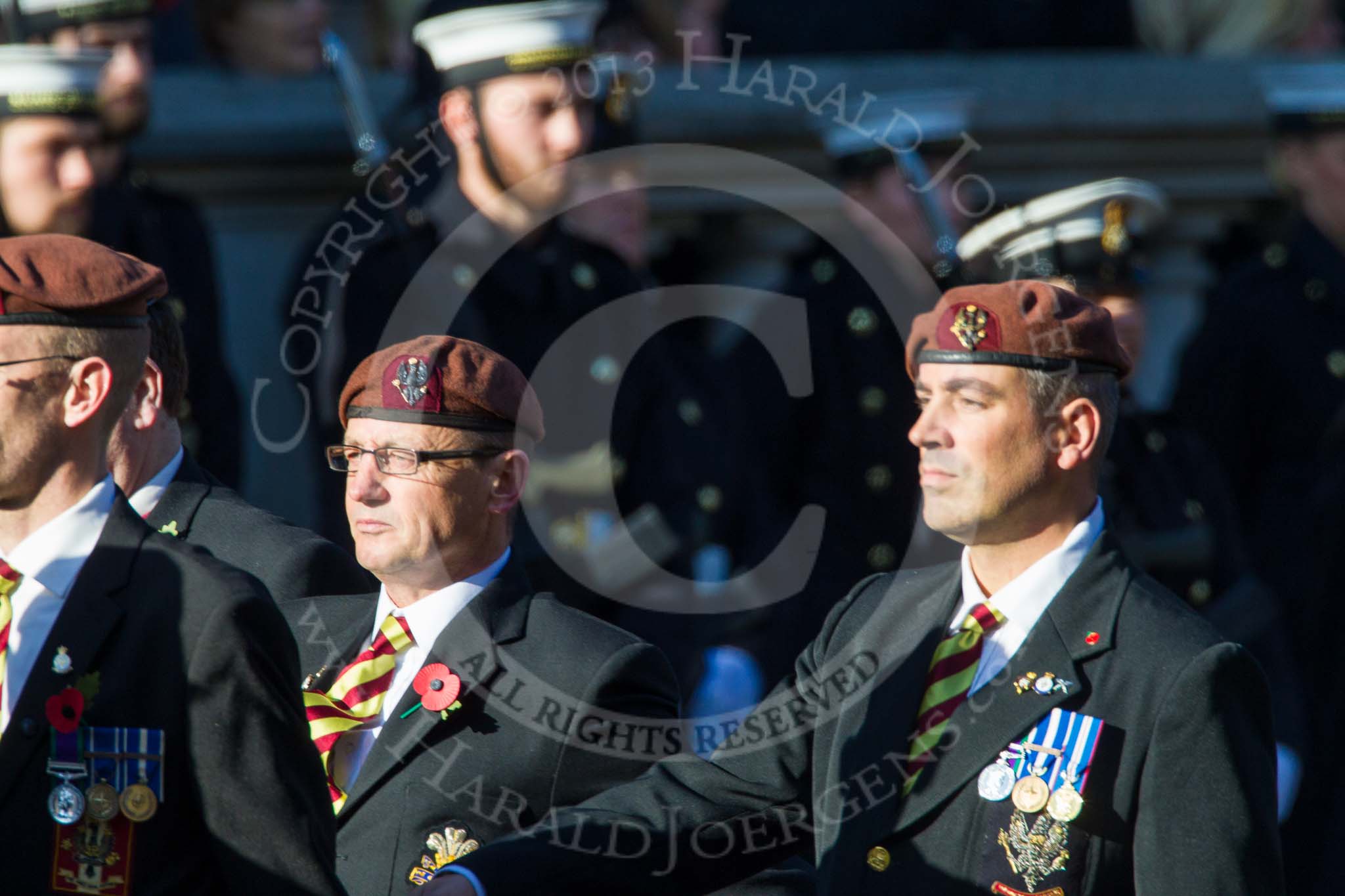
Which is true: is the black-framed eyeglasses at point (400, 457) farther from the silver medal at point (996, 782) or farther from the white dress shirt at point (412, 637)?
the silver medal at point (996, 782)

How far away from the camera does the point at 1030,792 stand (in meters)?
3.87

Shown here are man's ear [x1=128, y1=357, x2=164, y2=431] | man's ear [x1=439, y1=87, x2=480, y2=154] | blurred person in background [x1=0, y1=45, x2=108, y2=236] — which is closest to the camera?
man's ear [x1=128, y1=357, x2=164, y2=431]

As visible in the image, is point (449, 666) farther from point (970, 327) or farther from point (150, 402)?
point (970, 327)

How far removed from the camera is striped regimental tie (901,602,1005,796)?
4008 millimetres

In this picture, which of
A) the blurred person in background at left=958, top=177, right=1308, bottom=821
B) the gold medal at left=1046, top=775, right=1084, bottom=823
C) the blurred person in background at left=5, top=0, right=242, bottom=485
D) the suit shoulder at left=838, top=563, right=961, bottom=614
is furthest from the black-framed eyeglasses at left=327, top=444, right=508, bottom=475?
the blurred person in background at left=958, top=177, right=1308, bottom=821

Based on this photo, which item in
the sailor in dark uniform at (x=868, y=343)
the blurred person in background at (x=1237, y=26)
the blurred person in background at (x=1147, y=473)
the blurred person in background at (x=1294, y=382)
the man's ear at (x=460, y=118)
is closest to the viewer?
the blurred person in background at (x=1147, y=473)

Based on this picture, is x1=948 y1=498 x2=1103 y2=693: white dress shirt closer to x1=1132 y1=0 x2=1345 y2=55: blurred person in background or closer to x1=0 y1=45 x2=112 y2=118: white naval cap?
x1=0 y1=45 x2=112 y2=118: white naval cap

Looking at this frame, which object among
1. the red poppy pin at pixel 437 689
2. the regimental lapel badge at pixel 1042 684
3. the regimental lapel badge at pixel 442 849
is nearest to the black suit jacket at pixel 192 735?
the regimental lapel badge at pixel 442 849

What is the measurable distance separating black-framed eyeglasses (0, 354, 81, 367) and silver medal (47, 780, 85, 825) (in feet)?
2.05

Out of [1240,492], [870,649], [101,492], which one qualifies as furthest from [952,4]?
[101,492]

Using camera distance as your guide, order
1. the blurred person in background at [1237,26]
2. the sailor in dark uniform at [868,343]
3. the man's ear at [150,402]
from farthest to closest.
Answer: the blurred person in background at [1237,26]
the sailor in dark uniform at [868,343]
the man's ear at [150,402]

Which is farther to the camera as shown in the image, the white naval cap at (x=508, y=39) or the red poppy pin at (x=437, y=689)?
the white naval cap at (x=508, y=39)

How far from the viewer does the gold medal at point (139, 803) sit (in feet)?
11.0

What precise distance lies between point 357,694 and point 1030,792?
1206 millimetres
